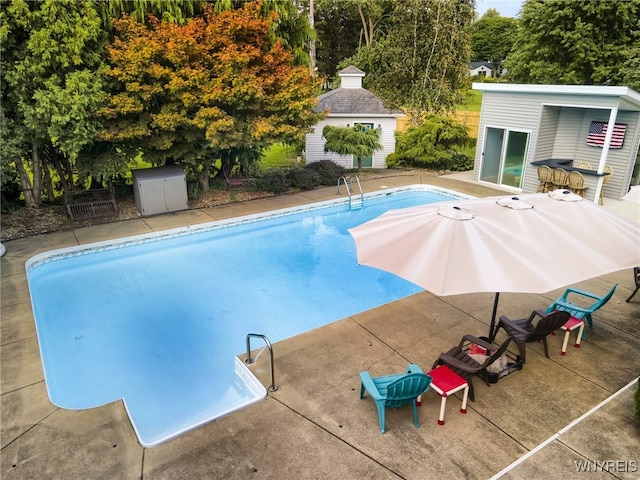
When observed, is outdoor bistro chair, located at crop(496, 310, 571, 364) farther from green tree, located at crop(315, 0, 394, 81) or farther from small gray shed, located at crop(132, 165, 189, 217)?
green tree, located at crop(315, 0, 394, 81)

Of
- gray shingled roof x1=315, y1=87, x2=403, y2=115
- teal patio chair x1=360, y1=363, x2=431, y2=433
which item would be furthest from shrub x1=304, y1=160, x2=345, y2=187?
teal patio chair x1=360, y1=363, x2=431, y2=433

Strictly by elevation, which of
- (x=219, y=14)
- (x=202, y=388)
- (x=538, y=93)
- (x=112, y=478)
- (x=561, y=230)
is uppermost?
(x=219, y=14)

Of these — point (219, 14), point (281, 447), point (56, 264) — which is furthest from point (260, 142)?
point (281, 447)

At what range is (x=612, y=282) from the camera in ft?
27.7

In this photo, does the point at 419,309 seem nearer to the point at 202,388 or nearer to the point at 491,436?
the point at 491,436

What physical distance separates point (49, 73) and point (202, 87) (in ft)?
11.9

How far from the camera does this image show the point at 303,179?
51.3 ft

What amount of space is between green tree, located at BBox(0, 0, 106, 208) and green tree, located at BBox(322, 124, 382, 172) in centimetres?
844

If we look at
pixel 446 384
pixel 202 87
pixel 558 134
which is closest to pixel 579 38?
pixel 558 134

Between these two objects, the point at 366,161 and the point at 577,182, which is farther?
the point at 366,161

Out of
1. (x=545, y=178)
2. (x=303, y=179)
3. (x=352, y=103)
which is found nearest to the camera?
(x=545, y=178)

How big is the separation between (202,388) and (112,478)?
7.94 ft

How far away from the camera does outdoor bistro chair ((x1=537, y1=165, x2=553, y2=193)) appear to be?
13.7 metres

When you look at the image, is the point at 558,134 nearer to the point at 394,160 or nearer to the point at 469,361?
the point at 394,160
